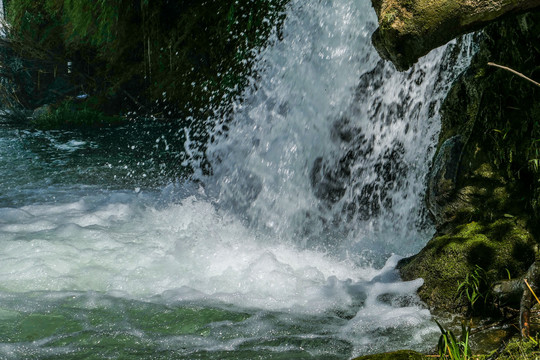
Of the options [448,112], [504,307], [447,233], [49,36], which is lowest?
[504,307]

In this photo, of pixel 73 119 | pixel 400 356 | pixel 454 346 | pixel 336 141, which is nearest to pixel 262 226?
pixel 336 141

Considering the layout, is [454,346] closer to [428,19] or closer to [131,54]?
[428,19]

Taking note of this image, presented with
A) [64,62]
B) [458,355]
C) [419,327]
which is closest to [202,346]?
[419,327]

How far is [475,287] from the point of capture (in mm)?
3471

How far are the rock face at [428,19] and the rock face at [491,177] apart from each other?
79 cm

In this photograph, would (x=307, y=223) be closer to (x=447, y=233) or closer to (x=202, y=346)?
(x=447, y=233)

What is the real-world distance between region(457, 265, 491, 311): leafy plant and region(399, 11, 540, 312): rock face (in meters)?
0.04

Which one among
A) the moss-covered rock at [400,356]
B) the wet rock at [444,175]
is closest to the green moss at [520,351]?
the moss-covered rock at [400,356]

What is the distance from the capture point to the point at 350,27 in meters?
6.50

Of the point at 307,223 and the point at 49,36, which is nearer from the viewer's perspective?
the point at 307,223

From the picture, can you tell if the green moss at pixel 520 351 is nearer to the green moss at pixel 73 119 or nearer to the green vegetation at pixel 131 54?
the green vegetation at pixel 131 54

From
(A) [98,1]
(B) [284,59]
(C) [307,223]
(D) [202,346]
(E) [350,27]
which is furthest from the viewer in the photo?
(A) [98,1]

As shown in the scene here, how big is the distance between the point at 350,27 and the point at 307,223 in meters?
2.39

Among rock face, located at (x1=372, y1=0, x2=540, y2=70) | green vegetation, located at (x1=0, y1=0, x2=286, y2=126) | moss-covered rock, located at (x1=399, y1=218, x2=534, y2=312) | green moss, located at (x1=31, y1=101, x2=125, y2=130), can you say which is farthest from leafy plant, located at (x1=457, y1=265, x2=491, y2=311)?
green moss, located at (x1=31, y1=101, x2=125, y2=130)
